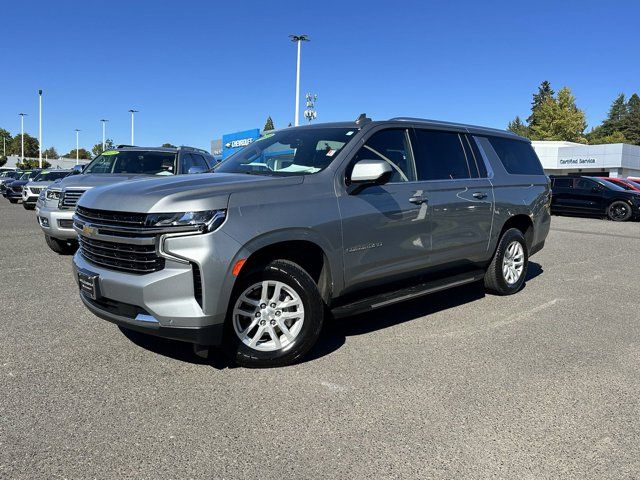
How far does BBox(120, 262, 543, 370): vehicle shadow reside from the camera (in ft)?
13.4

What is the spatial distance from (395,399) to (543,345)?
6.15 feet

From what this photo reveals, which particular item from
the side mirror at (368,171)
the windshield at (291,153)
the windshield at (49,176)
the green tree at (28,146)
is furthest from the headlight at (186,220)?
the green tree at (28,146)

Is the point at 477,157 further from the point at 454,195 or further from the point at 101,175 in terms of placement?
the point at 101,175

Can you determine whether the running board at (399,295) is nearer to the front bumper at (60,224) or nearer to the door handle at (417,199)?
the door handle at (417,199)

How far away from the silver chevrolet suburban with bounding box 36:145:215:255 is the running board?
394cm

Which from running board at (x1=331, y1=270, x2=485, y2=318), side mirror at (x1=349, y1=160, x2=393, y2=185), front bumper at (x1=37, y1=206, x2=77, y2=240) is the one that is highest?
side mirror at (x1=349, y1=160, x2=393, y2=185)

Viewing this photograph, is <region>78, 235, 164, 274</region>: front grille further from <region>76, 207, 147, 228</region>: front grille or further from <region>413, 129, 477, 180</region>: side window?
<region>413, 129, 477, 180</region>: side window

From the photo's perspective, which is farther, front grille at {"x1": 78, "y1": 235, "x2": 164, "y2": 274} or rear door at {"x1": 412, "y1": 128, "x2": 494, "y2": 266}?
rear door at {"x1": 412, "y1": 128, "x2": 494, "y2": 266}

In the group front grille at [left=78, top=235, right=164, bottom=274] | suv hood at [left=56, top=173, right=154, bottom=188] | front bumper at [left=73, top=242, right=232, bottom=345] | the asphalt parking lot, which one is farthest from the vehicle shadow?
suv hood at [left=56, top=173, right=154, bottom=188]

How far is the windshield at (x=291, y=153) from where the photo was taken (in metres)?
4.41

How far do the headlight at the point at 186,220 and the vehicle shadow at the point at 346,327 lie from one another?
1135 mm

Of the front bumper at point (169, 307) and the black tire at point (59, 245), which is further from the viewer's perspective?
the black tire at point (59, 245)

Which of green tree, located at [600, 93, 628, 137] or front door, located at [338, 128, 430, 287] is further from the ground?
green tree, located at [600, 93, 628, 137]

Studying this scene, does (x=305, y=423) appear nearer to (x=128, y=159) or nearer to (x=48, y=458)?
(x=48, y=458)
